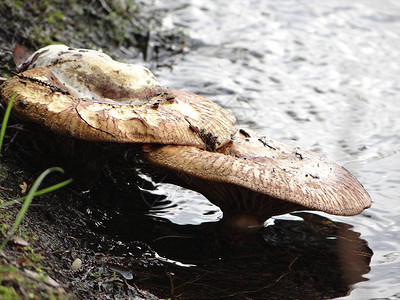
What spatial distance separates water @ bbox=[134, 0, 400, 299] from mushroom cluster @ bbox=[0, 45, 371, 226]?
630 millimetres

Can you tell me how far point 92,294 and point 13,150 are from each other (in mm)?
1464

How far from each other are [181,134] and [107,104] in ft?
1.66

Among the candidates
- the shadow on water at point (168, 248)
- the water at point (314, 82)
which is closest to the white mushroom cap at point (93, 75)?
the shadow on water at point (168, 248)

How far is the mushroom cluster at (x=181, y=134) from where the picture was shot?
3.14 meters

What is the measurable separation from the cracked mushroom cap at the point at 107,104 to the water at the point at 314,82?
0.89 metres

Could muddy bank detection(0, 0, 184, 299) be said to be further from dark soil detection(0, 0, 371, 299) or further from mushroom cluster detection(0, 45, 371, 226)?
mushroom cluster detection(0, 45, 371, 226)

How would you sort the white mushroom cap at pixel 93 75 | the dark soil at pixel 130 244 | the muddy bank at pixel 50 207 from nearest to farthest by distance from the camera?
the muddy bank at pixel 50 207 → the dark soil at pixel 130 244 → the white mushroom cap at pixel 93 75

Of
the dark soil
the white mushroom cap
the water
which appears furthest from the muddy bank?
the water

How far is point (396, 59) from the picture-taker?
25.0ft

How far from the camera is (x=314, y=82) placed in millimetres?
6980

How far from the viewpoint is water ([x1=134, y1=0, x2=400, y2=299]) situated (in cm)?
432

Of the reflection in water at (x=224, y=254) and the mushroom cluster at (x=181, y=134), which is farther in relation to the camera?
the reflection in water at (x=224, y=254)

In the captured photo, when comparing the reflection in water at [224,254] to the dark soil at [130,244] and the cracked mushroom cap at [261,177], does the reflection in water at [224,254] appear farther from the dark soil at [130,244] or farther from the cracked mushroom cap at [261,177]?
the cracked mushroom cap at [261,177]

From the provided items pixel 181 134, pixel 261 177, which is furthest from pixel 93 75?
pixel 261 177
